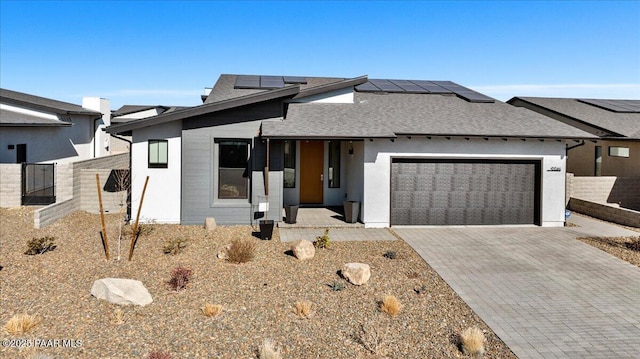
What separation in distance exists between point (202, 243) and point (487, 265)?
7.53m

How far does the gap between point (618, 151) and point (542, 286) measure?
15557 mm

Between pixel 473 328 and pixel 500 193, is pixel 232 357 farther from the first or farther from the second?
pixel 500 193

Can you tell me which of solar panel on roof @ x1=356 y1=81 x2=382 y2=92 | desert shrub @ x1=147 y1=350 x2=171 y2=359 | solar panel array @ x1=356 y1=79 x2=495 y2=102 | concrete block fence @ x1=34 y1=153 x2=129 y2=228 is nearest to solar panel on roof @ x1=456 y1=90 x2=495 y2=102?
solar panel array @ x1=356 y1=79 x2=495 y2=102

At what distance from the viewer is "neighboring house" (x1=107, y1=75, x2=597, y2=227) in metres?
12.9

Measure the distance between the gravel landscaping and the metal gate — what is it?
4.88 m

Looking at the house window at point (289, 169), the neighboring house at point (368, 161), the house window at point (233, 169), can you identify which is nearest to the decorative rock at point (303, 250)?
the neighboring house at point (368, 161)

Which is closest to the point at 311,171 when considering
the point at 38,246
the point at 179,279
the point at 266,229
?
the point at 266,229

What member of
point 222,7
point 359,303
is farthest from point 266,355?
Result: point 222,7

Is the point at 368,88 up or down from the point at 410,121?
up

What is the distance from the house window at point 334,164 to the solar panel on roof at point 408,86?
460 cm

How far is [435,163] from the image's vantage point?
1366 cm

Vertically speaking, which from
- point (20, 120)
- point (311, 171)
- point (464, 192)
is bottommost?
point (464, 192)

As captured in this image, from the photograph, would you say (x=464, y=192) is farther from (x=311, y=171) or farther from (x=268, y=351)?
(x=268, y=351)

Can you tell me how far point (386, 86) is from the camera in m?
19.0
